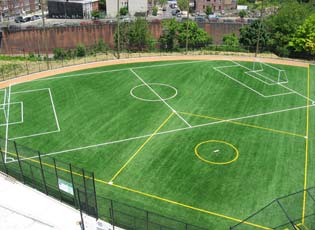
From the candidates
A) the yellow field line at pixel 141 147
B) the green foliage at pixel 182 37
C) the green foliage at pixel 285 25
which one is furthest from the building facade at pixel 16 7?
the yellow field line at pixel 141 147

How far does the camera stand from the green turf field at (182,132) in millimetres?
26375

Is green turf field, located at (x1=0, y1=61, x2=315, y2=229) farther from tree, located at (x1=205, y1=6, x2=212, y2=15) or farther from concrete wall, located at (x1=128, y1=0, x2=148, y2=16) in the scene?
tree, located at (x1=205, y1=6, x2=212, y2=15)

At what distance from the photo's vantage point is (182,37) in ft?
229

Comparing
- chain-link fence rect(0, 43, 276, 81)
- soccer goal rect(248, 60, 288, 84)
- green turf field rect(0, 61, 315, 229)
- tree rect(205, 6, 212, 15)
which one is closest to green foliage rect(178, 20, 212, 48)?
chain-link fence rect(0, 43, 276, 81)

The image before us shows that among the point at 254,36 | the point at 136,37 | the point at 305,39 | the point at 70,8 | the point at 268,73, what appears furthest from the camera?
the point at 70,8

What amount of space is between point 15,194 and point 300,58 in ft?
170

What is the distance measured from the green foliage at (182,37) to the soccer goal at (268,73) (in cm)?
1664

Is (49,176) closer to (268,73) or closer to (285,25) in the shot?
(268,73)

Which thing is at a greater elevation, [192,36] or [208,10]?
[208,10]

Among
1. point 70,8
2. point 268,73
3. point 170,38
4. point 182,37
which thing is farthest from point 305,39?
point 70,8

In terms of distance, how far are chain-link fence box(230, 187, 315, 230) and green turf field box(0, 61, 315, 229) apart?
0.23 metres

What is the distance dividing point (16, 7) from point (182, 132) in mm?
98523

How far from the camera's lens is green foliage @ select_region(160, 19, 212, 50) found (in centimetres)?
7006

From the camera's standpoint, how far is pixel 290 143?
109ft
